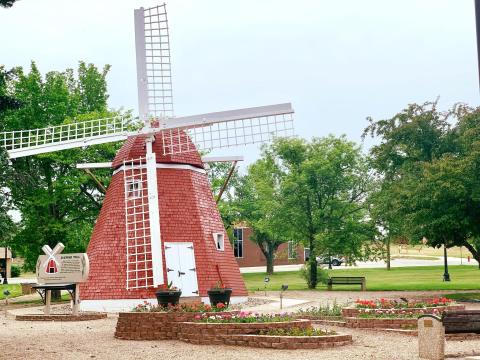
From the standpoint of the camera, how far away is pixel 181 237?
26.8m

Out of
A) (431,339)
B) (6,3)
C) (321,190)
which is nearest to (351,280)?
(321,190)

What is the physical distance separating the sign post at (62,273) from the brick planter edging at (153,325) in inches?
295

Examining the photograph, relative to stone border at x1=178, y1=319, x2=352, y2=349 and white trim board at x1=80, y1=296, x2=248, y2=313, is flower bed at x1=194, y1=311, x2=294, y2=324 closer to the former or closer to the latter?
stone border at x1=178, y1=319, x2=352, y2=349

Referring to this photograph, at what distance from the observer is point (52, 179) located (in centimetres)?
3866

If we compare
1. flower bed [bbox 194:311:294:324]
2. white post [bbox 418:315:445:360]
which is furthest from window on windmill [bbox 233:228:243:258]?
white post [bbox 418:315:445:360]

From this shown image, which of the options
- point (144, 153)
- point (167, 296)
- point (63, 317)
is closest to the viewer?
point (167, 296)

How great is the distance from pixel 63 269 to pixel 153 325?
28.5 ft

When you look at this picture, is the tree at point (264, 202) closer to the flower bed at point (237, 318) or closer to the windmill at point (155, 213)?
the windmill at point (155, 213)

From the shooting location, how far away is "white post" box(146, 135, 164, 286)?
81.9 ft

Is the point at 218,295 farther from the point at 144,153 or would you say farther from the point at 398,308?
the point at 144,153

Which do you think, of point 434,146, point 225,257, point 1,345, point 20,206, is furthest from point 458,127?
point 1,345

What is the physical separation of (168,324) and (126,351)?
214 centimetres

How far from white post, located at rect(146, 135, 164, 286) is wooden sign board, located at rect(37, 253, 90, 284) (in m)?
2.25

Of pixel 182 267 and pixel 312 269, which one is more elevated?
pixel 182 267
